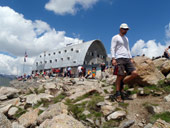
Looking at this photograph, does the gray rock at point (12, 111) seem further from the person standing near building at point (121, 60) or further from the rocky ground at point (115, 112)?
the person standing near building at point (121, 60)

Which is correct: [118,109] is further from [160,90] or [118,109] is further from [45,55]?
[45,55]

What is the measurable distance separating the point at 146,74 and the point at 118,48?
222cm

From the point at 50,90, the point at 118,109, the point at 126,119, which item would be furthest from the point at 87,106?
the point at 50,90

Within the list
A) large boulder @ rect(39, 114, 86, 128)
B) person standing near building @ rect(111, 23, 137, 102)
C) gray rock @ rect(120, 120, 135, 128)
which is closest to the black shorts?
person standing near building @ rect(111, 23, 137, 102)

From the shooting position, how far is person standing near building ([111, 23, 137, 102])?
186 inches

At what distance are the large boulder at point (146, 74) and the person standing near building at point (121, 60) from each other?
1.61 metres

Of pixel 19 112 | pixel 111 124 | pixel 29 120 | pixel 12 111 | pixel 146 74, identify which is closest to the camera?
pixel 111 124

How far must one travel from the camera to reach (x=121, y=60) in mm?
4805

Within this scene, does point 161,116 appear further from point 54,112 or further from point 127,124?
point 54,112

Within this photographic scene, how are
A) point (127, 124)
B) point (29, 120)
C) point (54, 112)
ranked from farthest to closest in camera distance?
point (29, 120), point (54, 112), point (127, 124)

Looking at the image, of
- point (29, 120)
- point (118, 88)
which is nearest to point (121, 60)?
point (118, 88)

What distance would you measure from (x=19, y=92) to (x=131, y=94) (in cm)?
937

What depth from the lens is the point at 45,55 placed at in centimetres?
5969

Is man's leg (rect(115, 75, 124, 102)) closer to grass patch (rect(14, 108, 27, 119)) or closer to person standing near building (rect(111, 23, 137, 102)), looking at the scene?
person standing near building (rect(111, 23, 137, 102))
